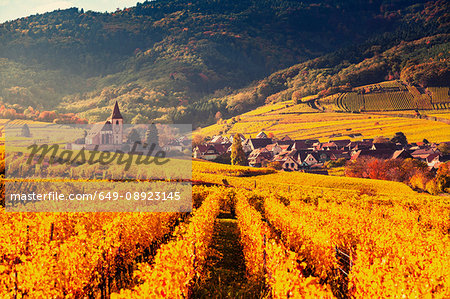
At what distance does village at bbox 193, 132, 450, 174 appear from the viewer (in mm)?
89438

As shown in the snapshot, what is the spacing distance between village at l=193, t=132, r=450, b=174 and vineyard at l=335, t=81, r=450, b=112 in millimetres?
42525

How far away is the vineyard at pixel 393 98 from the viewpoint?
15021 centimetres

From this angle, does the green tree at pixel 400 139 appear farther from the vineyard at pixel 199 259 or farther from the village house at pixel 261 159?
the vineyard at pixel 199 259

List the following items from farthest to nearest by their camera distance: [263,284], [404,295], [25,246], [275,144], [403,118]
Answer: [403,118]
[275,144]
[263,284]
[25,246]
[404,295]

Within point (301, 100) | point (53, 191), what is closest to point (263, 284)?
point (53, 191)

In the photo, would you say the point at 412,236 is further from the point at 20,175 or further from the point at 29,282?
the point at 20,175

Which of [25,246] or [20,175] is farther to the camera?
[20,175]

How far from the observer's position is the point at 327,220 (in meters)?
15.5

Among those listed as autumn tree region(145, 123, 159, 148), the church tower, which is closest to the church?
the church tower

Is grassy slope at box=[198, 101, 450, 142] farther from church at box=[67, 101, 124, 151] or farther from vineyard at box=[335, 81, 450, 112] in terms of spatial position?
church at box=[67, 101, 124, 151]

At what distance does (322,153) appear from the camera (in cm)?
10056

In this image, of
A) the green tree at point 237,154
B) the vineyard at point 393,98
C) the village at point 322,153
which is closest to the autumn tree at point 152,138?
the village at point 322,153

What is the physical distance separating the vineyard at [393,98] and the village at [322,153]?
4252 centimetres

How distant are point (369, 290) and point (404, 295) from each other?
1.29 m
